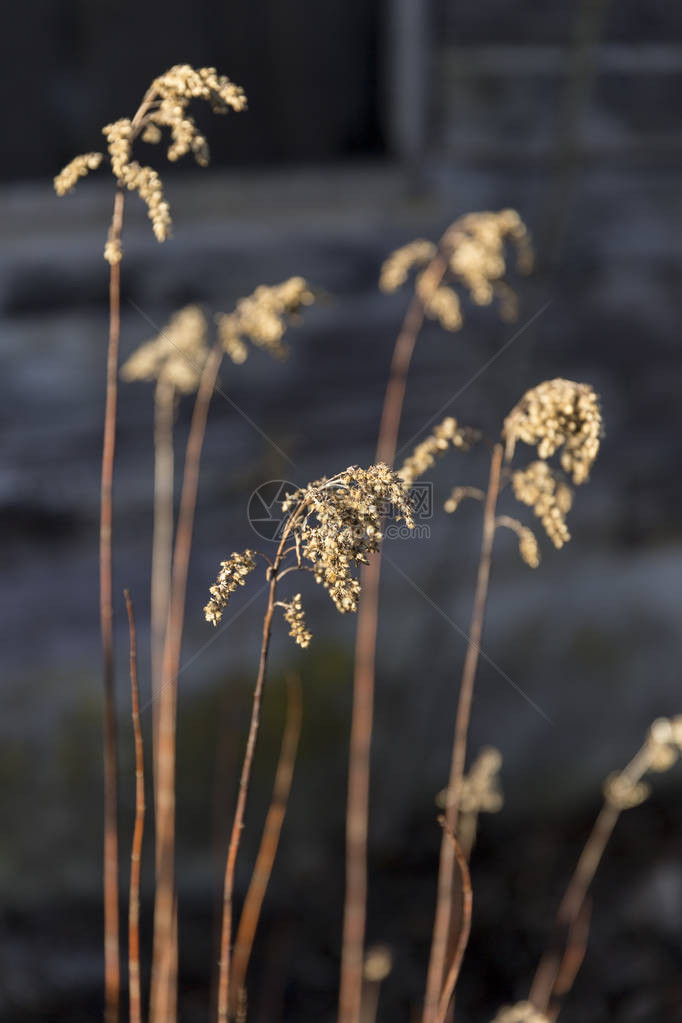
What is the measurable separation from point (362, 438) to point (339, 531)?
1.67 m

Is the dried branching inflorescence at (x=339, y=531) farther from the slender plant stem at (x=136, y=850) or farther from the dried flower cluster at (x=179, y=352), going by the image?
the dried flower cluster at (x=179, y=352)

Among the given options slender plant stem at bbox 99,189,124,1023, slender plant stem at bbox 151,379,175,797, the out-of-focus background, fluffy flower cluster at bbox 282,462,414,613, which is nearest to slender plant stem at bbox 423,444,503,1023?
fluffy flower cluster at bbox 282,462,414,613

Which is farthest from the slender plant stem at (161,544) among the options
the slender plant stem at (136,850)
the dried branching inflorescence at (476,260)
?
the slender plant stem at (136,850)

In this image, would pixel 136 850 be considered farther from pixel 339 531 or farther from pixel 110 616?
pixel 339 531

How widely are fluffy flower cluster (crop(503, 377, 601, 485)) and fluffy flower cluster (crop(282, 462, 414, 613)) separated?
175 mm

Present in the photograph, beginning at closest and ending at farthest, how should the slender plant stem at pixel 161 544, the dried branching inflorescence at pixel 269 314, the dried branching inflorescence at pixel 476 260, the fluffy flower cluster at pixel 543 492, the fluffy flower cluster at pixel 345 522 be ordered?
1. the fluffy flower cluster at pixel 345 522
2. the fluffy flower cluster at pixel 543 492
3. the dried branching inflorescence at pixel 269 314
4. the dried branching inflorescence at pixel 476 260
5. the slender plant stem at pixel 161 544

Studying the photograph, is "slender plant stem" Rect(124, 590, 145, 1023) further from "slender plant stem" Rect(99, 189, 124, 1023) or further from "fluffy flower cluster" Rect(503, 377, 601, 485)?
"fluffy flower cluster" Rect(503, 377, 601, 485)

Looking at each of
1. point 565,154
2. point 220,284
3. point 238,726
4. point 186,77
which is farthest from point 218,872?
point 565,154

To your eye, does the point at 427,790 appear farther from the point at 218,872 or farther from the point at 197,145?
the point at 197,145

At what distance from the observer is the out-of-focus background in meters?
1.87

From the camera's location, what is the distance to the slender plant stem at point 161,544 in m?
1.46

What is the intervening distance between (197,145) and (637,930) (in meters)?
1.83

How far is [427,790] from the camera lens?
2168mm

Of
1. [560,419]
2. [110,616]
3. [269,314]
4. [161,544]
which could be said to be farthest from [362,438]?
[560,419]
